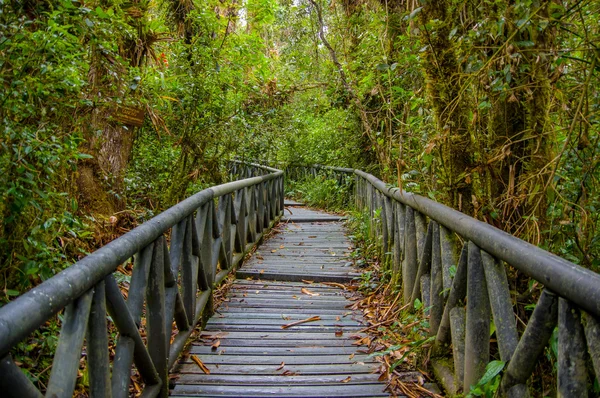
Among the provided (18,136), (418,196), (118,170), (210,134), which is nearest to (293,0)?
(210,134)

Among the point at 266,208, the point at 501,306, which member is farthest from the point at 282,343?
the point at 266,208

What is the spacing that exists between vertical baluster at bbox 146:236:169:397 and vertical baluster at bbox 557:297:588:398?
6.09ft

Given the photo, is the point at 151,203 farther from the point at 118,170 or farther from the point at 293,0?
the point at 293,0

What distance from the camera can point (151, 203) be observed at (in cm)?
661

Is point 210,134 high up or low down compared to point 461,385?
up

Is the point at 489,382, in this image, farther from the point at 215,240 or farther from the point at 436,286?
the point at 215,240

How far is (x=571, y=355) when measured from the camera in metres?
1.46

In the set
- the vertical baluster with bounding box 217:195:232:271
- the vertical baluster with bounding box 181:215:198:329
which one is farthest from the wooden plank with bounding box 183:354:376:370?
the vertical baluster with bounding box 217:195:232:271

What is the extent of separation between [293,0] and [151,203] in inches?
361

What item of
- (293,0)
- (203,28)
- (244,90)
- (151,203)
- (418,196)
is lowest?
(151,203)

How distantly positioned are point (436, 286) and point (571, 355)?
1524 millimetres

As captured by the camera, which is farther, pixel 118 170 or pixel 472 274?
pixel 118 170

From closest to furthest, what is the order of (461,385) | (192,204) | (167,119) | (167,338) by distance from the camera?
(461,385) < (167,338) < (192,204) < (167,119)

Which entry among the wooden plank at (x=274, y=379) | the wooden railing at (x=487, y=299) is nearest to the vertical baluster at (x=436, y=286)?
the wooden railing at (x=487, y=299)
